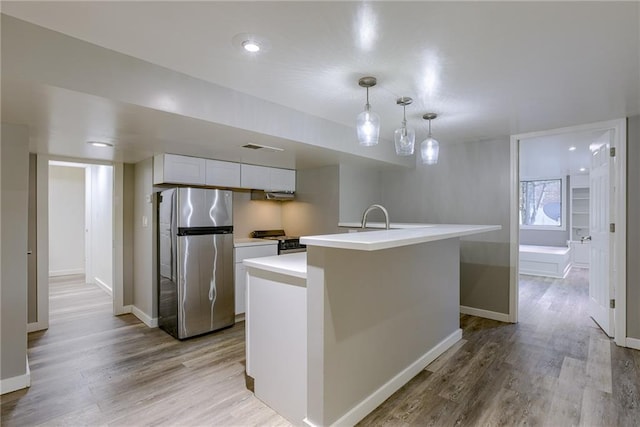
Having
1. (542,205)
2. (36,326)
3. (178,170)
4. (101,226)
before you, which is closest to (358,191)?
(178,170)

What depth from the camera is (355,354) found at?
201 cm

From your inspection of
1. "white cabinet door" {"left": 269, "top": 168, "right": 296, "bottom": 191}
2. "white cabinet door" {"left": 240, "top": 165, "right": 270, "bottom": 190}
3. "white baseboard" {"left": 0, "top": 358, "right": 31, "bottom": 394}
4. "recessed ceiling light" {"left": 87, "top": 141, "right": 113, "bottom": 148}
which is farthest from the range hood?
"white baseboard" {"left": 0, "top": 358, "right": 31, "bottom": 394}

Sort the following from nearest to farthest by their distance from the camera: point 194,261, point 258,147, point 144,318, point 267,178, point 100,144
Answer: point 100,144 → point 258,147 → point 194,261 → point 144,318 → point 267,178

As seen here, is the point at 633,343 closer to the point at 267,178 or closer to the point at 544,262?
the point at 544,262

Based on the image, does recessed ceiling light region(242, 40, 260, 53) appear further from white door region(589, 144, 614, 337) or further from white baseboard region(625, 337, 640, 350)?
white baseboard region(625, 337, 640, 350)

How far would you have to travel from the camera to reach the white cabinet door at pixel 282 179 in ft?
14.9

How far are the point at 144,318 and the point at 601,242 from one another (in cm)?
526

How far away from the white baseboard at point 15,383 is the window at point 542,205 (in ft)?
30.9

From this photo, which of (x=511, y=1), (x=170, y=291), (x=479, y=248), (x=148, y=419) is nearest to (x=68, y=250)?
(x=170, y=291)

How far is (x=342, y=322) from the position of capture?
191 centimetres

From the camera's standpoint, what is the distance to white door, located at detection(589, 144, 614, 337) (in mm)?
3322

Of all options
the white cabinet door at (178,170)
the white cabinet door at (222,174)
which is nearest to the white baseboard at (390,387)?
the white cabinet door at (178,170)

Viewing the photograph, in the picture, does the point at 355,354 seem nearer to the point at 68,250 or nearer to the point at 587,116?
the point at 587,116

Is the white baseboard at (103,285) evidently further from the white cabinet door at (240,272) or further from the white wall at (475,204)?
the white wall at (475,204)
